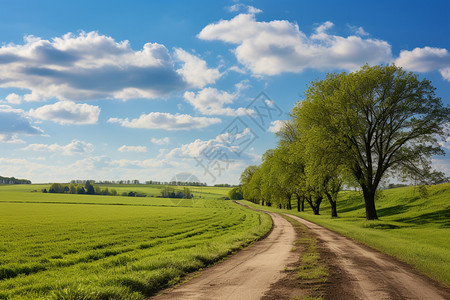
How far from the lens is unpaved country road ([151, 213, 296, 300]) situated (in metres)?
8.35

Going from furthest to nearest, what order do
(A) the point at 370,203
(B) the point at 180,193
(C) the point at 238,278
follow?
(B) the point at 180,193
(A) the point at 370,203
(C) the point at 238,278

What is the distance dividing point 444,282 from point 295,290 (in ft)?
18.7

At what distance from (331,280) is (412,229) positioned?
24.1m

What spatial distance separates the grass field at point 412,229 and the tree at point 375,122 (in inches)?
178

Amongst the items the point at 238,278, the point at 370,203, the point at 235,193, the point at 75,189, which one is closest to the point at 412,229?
the point at 370,203

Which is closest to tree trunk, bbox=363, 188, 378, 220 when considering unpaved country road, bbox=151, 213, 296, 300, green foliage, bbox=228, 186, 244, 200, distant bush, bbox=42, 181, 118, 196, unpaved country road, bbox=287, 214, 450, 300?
unpaved country road, bbox=287, 214, 450, 300

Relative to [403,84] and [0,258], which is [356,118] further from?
[0,258]

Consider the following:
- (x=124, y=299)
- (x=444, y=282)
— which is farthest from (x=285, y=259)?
(x=124, y=299)

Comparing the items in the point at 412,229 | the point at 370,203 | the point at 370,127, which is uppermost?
the point at 370,127

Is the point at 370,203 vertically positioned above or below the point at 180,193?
above

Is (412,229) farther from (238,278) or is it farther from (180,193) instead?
(180,193)

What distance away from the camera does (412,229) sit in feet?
93.3

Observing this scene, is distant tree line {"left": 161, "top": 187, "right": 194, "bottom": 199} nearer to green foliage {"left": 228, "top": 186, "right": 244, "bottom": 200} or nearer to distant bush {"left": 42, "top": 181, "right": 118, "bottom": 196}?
green foliage {"left": 228, "top": 186, "right": 244, "bottom": 200}

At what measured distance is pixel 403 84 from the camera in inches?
1273
